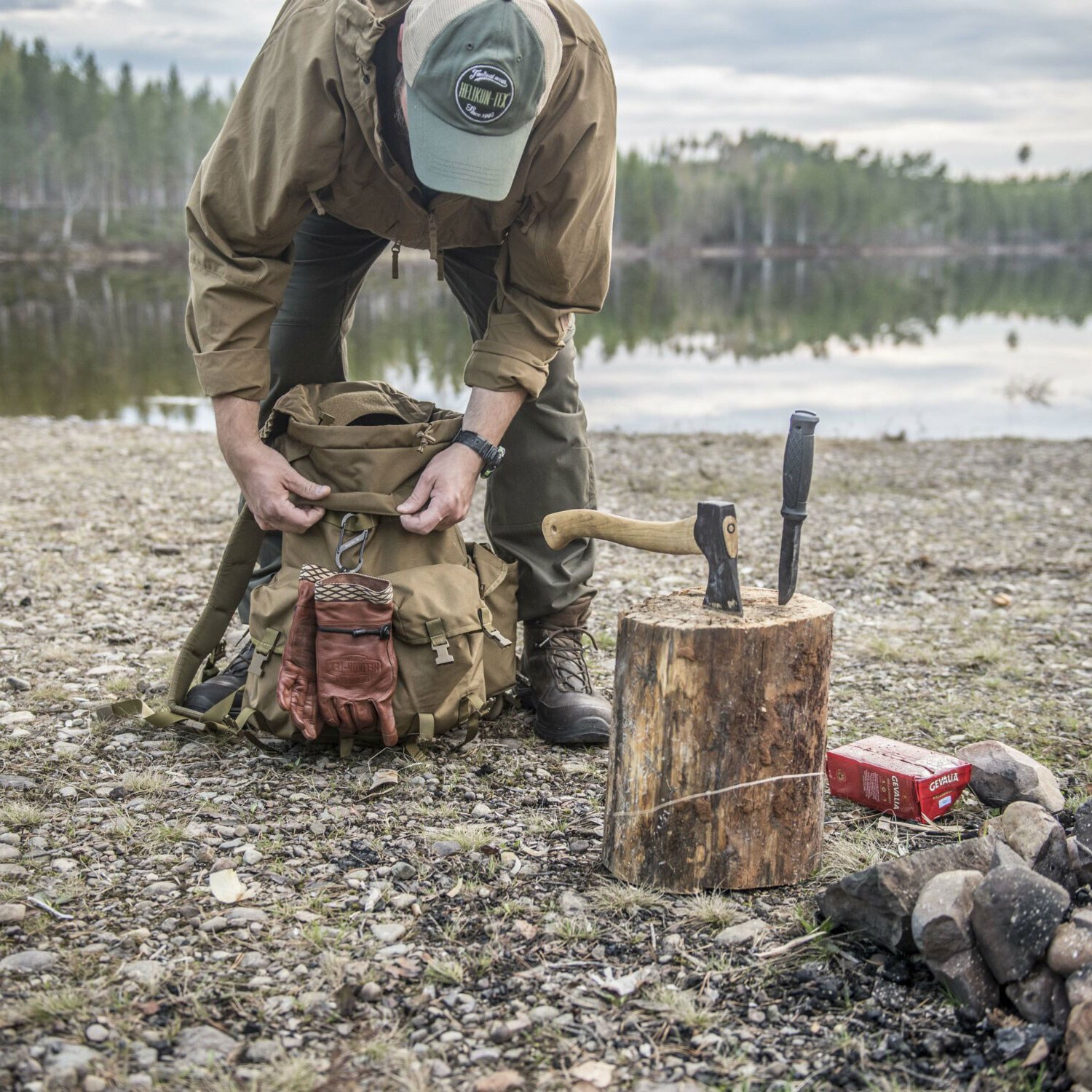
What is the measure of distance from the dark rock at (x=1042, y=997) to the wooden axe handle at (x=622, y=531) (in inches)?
49.4

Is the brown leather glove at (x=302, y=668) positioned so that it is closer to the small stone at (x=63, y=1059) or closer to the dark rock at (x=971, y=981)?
the small stone at (x=63, y=1059)

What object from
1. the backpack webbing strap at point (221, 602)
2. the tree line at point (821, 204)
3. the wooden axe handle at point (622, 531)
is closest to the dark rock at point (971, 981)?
the wooden axe handle at point (622, 531)

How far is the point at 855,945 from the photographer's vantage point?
2535mm

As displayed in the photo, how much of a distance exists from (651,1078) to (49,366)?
18959 millimetres

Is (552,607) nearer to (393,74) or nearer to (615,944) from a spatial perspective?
(615,944)

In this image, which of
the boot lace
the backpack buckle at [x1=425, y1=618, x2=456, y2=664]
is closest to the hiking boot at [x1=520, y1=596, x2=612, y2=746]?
the boot lace

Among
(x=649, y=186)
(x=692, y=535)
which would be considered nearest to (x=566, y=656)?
(x=692, y=535)

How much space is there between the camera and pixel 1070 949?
224cm

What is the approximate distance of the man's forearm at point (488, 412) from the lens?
3.64 m

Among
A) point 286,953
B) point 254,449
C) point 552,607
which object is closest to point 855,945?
point 286,953

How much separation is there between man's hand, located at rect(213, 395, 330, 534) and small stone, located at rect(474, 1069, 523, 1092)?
1891 millimetres

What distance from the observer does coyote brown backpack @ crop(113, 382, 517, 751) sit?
11.5 ft

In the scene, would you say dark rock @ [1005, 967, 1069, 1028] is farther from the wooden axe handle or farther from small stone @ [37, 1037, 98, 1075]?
small stone @ [37, 1037, 98, 1075]

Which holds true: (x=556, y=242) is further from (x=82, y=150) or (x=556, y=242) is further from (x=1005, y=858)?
(x=82, y=150)
